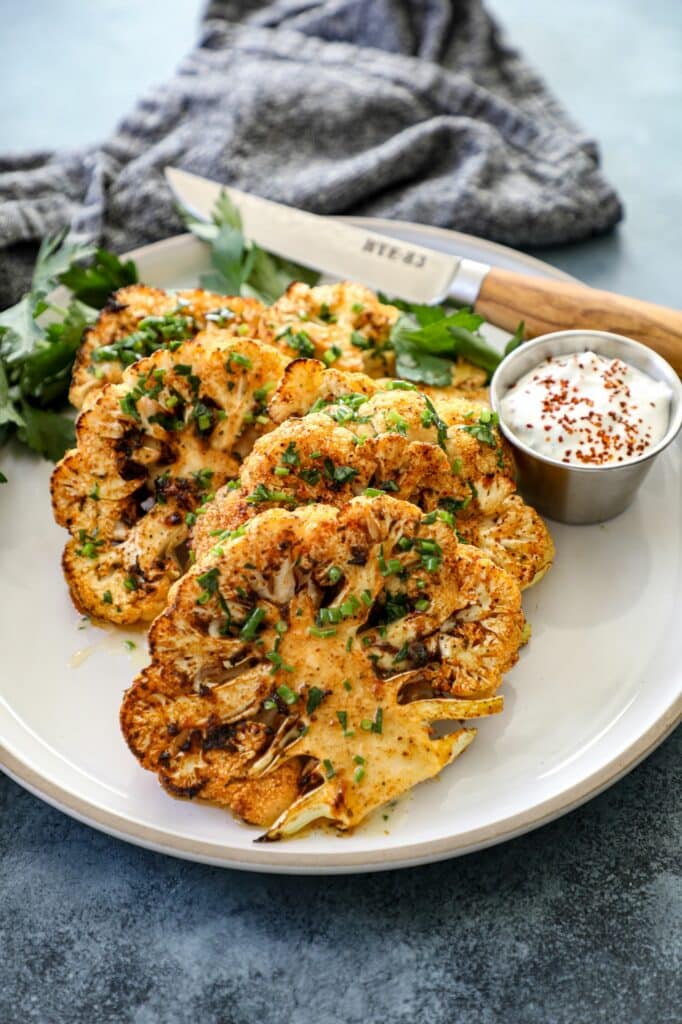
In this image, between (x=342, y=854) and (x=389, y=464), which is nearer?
(x=342, y=854)

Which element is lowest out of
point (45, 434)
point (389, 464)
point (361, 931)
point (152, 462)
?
point (361, 931)

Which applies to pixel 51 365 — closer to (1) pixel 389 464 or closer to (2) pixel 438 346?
(2) pixel 438 346

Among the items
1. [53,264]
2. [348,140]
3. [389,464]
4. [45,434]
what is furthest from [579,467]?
[348,140]

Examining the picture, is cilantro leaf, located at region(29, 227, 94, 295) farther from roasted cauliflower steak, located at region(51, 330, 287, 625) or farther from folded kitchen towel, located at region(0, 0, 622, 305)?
roasted cauliflower steak, located at region(51, 330, 287, 625)

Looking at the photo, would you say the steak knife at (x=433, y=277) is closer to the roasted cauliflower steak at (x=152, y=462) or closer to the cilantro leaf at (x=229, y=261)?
the cilantro leaf at (x=229, y=261)

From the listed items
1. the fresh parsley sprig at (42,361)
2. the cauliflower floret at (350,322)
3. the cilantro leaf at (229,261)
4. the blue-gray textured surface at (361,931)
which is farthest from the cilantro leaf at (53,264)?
the blue-gray textured surface at (361,931)

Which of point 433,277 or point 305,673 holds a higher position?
point 433,277

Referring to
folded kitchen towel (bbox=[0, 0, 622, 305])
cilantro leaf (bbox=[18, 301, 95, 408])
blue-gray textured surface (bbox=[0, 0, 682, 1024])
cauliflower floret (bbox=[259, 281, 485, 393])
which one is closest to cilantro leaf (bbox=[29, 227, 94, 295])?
cilantro leaf (bbox=[18, 301, 95, 408])

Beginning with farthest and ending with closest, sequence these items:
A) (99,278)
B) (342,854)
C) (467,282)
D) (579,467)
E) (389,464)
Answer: (99,278), (467,282), (579,467), (389,464), (342,854)
